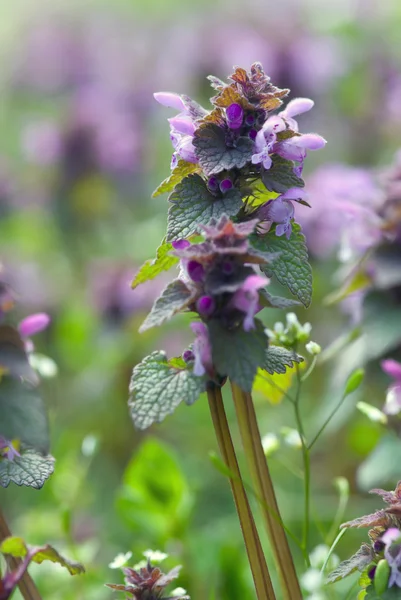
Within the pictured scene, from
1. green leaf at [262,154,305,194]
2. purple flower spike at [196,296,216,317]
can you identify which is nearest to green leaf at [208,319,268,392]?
purple flower spike at [196,296,216,317]

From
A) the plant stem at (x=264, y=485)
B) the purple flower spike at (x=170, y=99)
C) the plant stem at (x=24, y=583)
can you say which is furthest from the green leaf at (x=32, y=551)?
the purple flower spike at (x=170, y=99)

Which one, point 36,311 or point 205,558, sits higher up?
point 36,311

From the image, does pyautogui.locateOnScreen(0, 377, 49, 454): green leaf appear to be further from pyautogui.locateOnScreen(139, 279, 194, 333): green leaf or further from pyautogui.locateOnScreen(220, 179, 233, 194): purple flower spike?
pyautogui.locateOnScreen(220, 179, 233, 194): purple flower spike

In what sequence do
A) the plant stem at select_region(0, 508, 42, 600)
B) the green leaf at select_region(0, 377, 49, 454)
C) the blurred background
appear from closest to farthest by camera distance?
the green leaf at select_region(0, 377, 49, 454) → the plant stem at select_region(0, 508, 42, 600) → the blurred background

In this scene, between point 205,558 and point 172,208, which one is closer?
point 172,208

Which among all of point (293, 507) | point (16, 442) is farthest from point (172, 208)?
point (293, 507)

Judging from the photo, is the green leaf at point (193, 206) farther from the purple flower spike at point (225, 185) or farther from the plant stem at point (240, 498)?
the plant stem at point (240, 498)

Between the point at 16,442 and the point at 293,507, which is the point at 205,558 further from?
the point at 16,442
